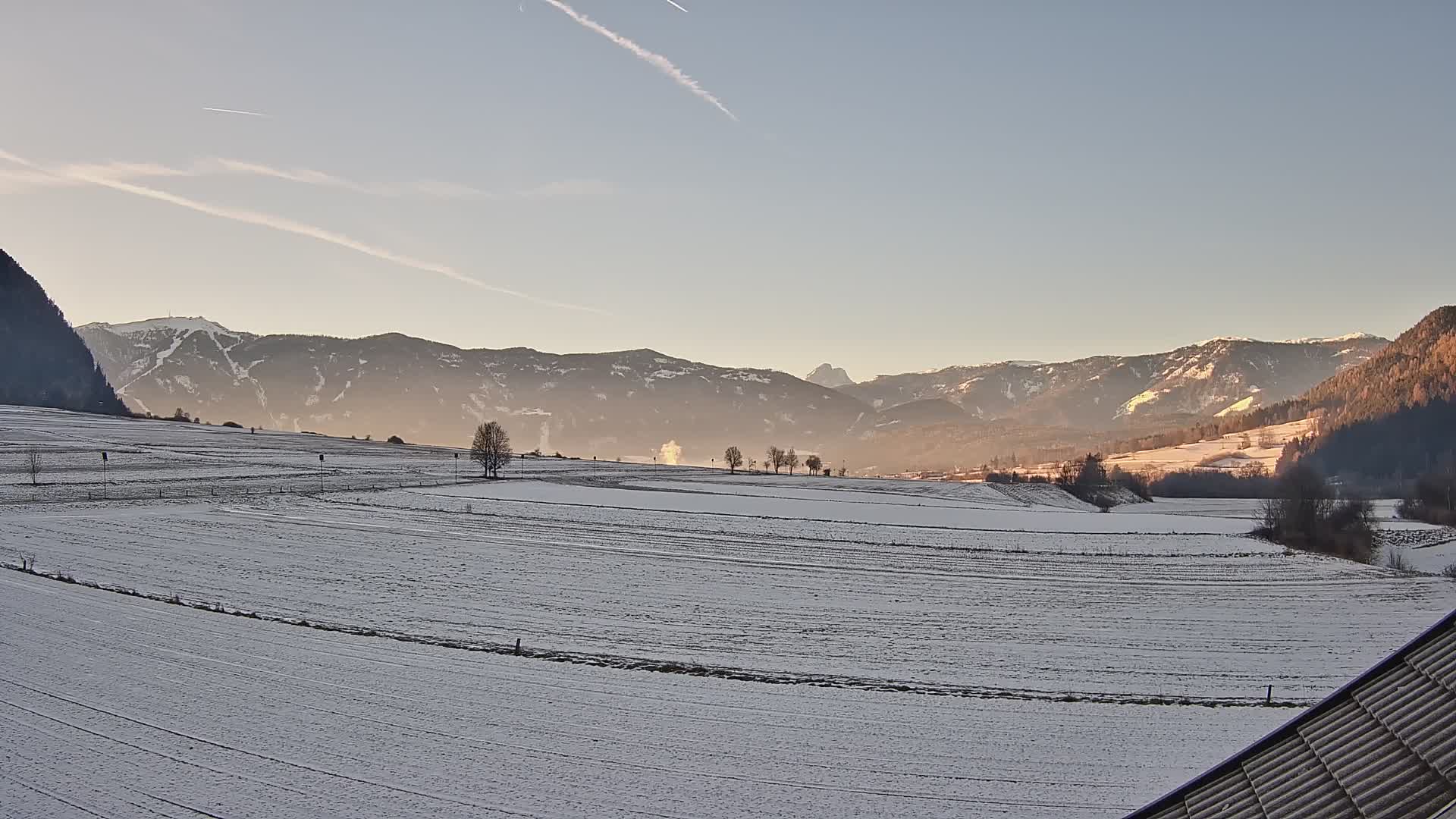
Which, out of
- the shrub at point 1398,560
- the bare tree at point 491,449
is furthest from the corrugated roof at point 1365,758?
the bare tree at point 491,449

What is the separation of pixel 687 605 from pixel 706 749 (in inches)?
728

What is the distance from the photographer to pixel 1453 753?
752cm

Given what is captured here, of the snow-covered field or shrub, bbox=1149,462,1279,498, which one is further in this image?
shrub, bbox=1149,462,1279,498

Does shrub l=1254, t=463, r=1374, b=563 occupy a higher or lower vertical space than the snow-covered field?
higher

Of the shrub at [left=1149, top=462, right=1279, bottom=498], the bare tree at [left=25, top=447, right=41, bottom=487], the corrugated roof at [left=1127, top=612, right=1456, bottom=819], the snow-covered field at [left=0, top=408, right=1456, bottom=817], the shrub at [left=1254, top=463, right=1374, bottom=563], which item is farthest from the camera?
the shrub at [left=1149, top=462, right=1279, bottom=498]

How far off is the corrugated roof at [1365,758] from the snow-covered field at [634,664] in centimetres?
747

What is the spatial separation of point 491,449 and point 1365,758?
109622mm

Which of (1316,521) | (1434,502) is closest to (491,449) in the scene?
(1316,521)

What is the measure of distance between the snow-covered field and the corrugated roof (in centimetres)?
747

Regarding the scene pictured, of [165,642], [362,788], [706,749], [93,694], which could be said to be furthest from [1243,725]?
[165,642]

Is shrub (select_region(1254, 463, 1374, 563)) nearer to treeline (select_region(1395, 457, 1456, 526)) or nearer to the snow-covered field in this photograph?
the snow-covered field

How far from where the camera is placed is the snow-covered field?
1708cm

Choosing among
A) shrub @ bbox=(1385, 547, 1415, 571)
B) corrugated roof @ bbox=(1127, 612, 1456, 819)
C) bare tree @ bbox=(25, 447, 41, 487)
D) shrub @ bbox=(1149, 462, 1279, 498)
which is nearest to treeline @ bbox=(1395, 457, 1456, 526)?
shrub @ bbox=(1385, 547, 1415, 571)

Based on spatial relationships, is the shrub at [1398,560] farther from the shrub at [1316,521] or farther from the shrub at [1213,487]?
the shrub at [1213,487]
